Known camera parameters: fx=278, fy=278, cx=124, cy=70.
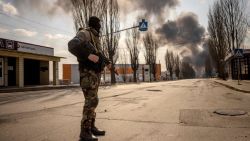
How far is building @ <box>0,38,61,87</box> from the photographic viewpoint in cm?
2811

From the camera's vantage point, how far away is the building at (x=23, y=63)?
2811cm

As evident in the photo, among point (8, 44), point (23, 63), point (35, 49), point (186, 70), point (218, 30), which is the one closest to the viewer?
point (8, 44)

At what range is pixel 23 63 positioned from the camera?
29.9 metres

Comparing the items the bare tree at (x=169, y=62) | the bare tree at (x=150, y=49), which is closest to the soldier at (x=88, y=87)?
the bare tree at (x=150, y=49)

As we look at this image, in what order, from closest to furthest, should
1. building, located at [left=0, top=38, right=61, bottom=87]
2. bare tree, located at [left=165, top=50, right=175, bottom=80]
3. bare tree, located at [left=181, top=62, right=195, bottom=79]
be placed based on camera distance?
building, located at [left=0, top=38, right=61, bottom=87]
bare tree, located at [left=165, top=50, right=175, bottom=80]
bare tree, located at [left=181, top=62, right=195, bottom=79]

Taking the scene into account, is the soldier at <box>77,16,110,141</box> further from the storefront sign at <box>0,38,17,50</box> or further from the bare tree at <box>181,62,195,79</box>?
the bare tree at <box>181,62,195,79</box>

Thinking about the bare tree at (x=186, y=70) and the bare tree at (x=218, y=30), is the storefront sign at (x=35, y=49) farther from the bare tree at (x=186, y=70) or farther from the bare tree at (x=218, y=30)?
the bare tree at (x=186, y=70)

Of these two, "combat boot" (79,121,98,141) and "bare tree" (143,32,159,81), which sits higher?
"bare tree" (143,32,159,81)

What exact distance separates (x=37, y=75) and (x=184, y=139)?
111 feet

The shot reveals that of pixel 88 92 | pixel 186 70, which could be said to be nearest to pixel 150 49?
pixel 88 92

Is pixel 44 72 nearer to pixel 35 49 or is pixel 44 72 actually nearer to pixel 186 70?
pixel 35 49

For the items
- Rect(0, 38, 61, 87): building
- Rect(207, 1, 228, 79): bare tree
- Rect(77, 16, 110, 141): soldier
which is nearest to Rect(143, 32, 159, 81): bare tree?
Rect(207, 1, 228, 79): bare tree

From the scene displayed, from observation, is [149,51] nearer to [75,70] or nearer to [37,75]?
[75,70]

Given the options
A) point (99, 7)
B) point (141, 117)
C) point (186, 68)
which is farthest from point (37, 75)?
point (186, 68)
